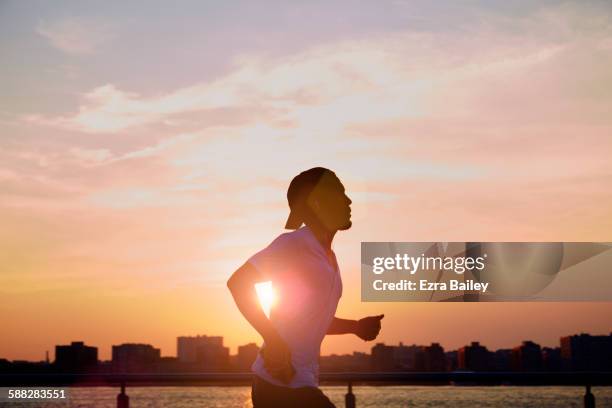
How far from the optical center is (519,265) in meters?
16.8

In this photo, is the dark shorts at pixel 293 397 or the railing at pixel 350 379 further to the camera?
the railing at pixel 350 379

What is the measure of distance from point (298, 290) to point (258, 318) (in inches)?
9.9

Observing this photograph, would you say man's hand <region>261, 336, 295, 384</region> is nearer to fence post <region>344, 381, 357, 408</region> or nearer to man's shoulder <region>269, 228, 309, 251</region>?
man's shoulder <region>269, 228, 309, 251</region>

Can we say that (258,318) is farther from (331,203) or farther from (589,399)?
(589,399)

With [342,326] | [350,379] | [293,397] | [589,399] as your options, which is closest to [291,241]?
[293,397]

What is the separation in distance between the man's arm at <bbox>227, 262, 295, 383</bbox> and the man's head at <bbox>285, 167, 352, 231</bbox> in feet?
1.32

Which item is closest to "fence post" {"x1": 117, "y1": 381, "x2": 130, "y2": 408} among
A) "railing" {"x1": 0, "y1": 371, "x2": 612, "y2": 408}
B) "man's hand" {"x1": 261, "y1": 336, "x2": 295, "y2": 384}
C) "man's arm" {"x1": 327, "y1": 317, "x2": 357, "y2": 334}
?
"railing" {"x1": 0, "y1": 371, "x2": 612, "y2": 408}

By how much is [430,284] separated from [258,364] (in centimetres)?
1241

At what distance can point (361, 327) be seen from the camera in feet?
13.3

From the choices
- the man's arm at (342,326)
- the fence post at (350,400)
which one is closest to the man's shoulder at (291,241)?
the man's arm at (342,326)

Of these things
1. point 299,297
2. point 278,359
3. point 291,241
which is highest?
point 291,241

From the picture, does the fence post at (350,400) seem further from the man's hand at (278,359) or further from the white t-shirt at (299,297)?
the man's hand at (278,359)

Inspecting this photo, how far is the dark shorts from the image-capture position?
338 centimetres

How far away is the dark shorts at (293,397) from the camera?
3375 millimetres
